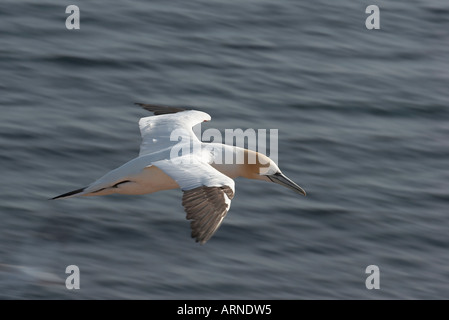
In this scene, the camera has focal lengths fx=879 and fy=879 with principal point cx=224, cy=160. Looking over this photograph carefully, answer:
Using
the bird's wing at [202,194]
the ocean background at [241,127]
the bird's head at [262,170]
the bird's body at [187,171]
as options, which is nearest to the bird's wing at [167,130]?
the bird's body at [187,171]

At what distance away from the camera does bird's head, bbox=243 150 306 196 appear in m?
9.55

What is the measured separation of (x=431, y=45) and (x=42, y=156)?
7982 mm

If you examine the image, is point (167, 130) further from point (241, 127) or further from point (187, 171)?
point (241, 127)

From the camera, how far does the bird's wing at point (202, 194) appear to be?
7125 mm

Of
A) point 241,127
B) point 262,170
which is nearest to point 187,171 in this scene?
point 262,170

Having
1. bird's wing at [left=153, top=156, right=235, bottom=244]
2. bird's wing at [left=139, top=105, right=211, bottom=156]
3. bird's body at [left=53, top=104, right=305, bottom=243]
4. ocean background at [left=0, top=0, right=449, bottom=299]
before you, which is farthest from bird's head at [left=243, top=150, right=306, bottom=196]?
bird's wing at [left=153, top=156, right=235, bottom=244]

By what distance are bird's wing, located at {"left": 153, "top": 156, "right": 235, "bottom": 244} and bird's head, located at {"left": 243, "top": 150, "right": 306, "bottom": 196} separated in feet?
4.79

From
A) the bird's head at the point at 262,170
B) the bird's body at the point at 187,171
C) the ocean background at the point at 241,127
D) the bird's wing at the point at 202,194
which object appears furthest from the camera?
the ocean background at the point at 241,127

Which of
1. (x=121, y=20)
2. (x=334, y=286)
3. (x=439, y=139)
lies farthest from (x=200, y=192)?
(x=121, y=20)

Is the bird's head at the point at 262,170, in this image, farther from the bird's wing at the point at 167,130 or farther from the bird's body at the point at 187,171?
the bird's wing at the point at 167,130

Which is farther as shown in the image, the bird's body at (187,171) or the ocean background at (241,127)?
the ocean background at (241,127)

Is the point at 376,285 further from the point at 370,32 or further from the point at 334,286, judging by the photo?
the point at 370,32

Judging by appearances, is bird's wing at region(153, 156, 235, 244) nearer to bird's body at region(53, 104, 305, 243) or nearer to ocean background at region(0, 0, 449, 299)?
bird's body at region(53, 104, 305, 243)

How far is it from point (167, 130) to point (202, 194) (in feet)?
7.95
